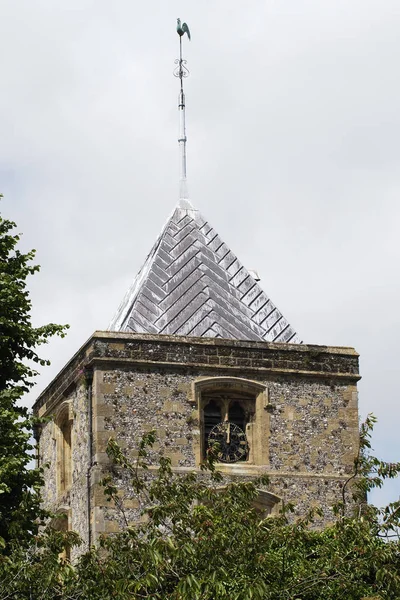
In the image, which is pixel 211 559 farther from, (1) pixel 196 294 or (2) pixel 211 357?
(1) pixel 196 294

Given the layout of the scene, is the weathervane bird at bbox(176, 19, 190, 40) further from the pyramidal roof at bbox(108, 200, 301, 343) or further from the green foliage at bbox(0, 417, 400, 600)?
the green foliage at bbox(0, 417, 400, 600)

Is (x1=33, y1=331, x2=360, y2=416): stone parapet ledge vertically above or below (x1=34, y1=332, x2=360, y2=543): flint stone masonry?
above

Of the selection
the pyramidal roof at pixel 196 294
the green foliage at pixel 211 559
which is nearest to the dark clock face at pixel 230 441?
the pyramidal roof at pixel 196 294

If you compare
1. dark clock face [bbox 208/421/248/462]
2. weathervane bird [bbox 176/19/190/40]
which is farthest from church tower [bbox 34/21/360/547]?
weathervane bird [bbox 176/19/190/40]

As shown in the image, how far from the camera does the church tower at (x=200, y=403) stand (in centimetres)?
3319

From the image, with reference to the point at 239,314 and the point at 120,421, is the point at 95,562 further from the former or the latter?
the point at 239,314

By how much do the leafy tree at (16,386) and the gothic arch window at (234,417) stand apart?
5.84 m

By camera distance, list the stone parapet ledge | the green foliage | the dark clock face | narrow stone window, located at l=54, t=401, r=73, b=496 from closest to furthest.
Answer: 1. the green foliage
2. the stone parapet ledge
3. the dark clock face
4. narrow stone window, located at l=54, t=401, r=73, b=496

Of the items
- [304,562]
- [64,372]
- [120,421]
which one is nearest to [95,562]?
[304,562]

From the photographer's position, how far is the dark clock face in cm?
3384

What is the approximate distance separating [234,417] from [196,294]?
11.2 ft

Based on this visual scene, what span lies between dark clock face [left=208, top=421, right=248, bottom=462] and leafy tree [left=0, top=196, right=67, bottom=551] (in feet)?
19.3

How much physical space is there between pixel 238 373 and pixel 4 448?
26.7ft

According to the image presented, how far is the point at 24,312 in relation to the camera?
28.7 meters
